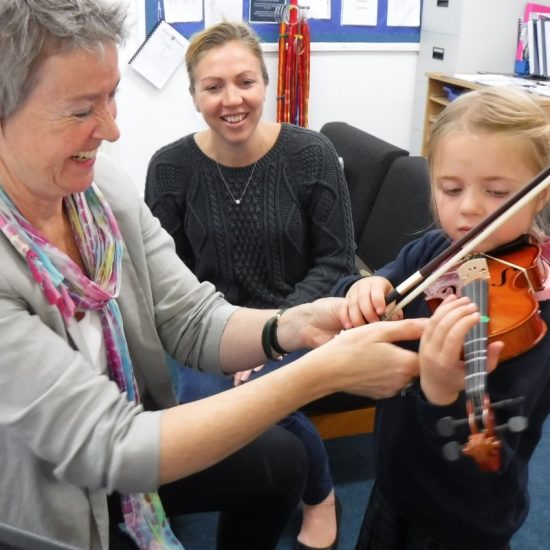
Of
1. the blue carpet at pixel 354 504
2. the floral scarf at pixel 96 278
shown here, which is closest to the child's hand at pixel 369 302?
the floral scarf at pixel 96 278

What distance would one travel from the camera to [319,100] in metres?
3.37

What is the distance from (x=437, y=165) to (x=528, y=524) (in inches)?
42.6

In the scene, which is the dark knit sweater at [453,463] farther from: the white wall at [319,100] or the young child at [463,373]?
the white wall at [319,100]

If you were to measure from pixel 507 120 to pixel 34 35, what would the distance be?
0.65 meters

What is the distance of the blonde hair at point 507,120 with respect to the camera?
95cm

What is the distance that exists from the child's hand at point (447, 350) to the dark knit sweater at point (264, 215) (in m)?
0.84

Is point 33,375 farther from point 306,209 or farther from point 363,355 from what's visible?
point 306,209

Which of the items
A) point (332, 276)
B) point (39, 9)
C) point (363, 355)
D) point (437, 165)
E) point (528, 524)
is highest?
point (39, 9)

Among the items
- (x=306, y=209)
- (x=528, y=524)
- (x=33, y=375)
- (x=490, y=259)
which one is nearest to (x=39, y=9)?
(x=33, y=375)

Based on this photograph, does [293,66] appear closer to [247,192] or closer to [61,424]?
[247,192]

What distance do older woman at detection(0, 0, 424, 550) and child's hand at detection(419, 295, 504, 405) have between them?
61 millimetres

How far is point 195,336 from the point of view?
1.27 m

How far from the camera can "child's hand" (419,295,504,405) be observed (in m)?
0.77

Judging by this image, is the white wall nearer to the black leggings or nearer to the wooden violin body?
the black leggings
